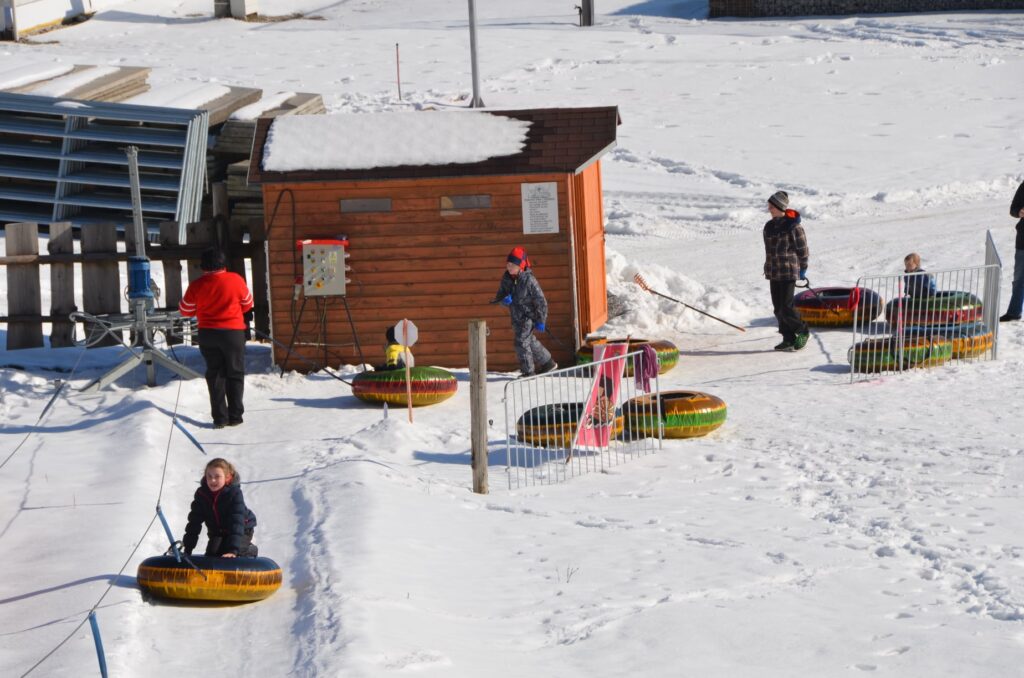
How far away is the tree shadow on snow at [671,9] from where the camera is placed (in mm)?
43438

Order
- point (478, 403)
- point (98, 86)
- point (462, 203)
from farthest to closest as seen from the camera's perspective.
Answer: point (98, 86)
point (462, 203)
point (478, 403)

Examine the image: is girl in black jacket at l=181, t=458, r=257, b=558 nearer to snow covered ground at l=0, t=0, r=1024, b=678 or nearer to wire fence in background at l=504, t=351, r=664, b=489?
snow covered ground at l=0, t=0, r=1024, b=678

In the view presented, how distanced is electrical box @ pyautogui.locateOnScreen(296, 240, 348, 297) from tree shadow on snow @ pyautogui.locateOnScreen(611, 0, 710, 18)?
30648 mm

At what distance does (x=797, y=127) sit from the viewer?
2914cm

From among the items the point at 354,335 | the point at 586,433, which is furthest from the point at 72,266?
the point at 586,433

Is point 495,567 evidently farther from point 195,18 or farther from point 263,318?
point 195,18

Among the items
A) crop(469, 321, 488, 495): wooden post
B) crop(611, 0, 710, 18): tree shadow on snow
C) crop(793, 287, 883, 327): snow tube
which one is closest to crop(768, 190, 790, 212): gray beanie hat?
crop(793, 287, 883, 327): snow tube

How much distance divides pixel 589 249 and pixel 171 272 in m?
4.64

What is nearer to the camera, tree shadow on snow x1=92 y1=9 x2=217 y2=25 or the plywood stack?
the plywood stack

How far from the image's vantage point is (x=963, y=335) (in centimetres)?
1422

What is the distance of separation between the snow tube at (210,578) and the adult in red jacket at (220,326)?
4.80m

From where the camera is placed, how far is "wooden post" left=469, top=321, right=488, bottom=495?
1022cm

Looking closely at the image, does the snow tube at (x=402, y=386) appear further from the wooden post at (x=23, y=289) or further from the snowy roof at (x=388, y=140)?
the wooden post at (x=23, y=289)

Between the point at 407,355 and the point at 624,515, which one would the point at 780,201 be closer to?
the point at 407,355
